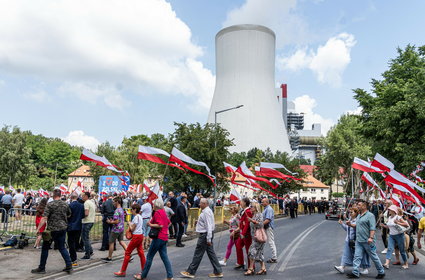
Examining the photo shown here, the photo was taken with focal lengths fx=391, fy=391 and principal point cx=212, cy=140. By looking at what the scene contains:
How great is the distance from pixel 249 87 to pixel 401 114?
54.1 metres

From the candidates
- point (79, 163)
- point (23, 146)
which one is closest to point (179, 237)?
point (23, 146)

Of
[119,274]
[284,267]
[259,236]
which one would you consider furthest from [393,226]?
[119,274]

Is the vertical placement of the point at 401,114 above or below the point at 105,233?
above

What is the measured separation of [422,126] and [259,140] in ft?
194

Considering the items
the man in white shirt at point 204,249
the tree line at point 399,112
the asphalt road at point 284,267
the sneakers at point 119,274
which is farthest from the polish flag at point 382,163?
the tree line at point 399,112

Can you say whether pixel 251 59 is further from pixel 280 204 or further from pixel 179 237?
pixel 179 237

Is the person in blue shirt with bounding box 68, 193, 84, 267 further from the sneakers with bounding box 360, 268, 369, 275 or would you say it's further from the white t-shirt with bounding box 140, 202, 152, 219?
the sneakers with bounding box 360, 268, 369, 275

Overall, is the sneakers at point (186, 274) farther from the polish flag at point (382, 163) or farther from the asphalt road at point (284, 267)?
the polish flag at point (382, 163)

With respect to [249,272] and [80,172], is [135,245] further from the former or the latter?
[80,172]

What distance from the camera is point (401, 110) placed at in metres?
19.6

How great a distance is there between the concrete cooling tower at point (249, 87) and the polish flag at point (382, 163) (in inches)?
2527

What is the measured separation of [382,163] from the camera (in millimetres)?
→ 9539

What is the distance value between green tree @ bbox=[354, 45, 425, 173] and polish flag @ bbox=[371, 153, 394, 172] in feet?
32.8

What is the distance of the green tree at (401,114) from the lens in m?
19.1
